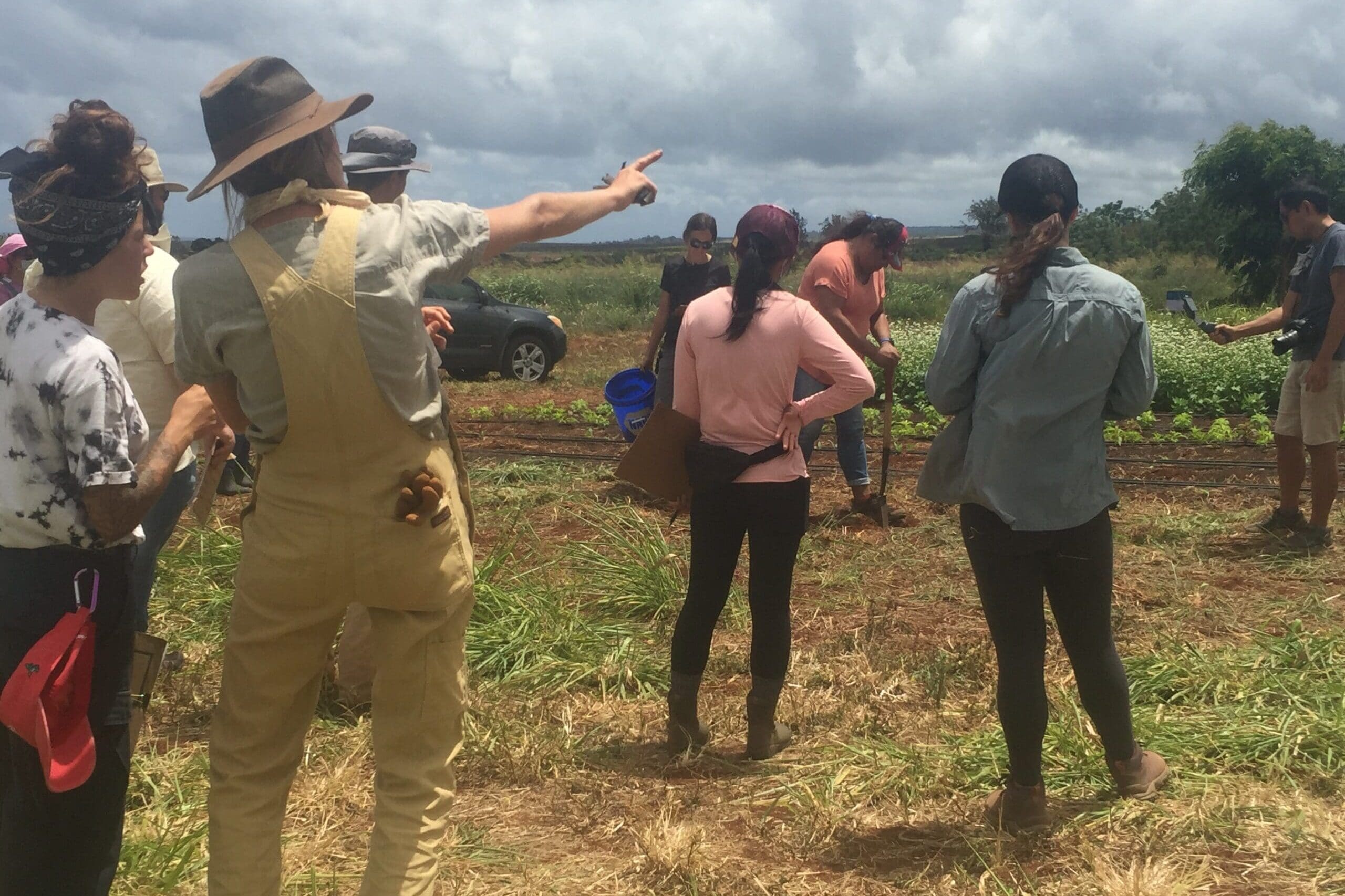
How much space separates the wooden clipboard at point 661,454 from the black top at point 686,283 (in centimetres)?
334

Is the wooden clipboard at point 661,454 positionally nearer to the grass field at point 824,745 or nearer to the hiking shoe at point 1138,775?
the grass field at point 824,745

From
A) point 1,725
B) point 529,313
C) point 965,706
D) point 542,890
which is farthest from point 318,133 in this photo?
point 529,313

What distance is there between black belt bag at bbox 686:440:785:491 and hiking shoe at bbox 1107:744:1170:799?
1.35m

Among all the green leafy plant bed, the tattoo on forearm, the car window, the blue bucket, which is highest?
the car window

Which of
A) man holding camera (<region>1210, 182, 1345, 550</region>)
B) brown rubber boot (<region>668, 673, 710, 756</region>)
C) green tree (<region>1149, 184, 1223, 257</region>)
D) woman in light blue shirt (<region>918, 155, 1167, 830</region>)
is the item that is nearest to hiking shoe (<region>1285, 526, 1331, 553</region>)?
man holding camera (<region>1210, 182, 1345, 550</region>)

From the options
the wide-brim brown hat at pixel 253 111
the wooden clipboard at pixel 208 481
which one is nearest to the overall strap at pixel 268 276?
the wide-brim brown hat at pixel 253 111

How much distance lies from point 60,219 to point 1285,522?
6249mm

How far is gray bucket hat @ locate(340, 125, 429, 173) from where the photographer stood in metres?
3.93

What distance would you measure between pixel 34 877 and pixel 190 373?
106 cm

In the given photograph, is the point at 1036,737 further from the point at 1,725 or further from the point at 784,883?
the point at 1,725

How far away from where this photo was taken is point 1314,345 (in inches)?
241

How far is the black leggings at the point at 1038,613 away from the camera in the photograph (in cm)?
321

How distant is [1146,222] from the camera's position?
4722 centimetres

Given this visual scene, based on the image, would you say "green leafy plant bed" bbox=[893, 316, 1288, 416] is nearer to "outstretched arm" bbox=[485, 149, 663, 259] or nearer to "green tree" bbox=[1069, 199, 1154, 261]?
"outstretched arm" bbox=[485, 149, 663, 259]
